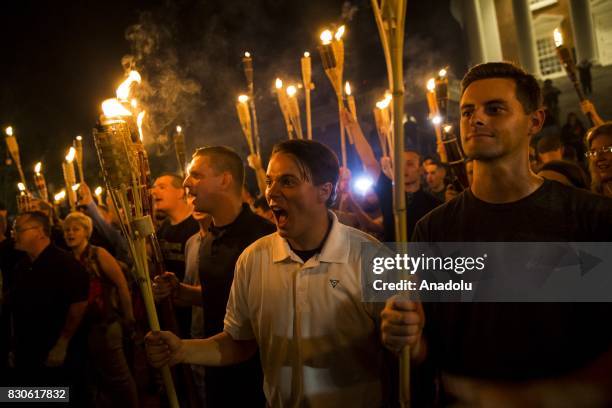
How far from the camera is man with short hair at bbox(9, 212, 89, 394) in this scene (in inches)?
177

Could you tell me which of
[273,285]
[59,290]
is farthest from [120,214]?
[59,290]

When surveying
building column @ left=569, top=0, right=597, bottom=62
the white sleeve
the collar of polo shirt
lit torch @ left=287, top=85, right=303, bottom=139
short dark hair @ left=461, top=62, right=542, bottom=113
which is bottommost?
the white sleeve

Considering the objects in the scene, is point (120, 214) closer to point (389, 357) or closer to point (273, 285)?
point (273, 285)

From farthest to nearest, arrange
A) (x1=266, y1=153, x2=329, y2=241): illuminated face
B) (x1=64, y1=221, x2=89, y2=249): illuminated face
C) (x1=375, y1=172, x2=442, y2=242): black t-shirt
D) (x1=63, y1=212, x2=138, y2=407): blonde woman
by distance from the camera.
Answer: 1. (x1=64, y1=221, x2=89, y2=249): illuminated face
2. (x1=63, y1=212, x2=138, y2=407): blonde woman
3. (x1=375, y1=172, x2=442, y2=242): black t-shirt
4. (x1=266, y1=153, x2=329, y2=241): illuminated face

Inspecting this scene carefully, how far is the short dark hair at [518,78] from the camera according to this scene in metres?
2.28

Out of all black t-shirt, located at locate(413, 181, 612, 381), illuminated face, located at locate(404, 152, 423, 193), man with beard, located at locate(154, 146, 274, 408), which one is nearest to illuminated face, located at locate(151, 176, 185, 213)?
man with beard, located at locate(154, 146, 274, 408)

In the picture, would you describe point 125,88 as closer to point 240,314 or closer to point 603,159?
point 240,314

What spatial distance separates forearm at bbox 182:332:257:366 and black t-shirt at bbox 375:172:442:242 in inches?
83.9

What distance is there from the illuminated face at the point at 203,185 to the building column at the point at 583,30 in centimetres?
2716

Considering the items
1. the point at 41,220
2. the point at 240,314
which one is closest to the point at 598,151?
the point at 240,314

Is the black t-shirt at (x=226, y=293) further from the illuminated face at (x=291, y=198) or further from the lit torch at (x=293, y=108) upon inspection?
the lit torch at (x=293, y=108)

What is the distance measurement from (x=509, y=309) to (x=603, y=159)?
198cm

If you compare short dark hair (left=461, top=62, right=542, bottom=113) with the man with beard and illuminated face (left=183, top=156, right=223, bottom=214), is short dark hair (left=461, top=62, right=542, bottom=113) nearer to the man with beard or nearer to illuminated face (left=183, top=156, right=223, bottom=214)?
the man with beard

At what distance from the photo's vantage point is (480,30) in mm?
27375
